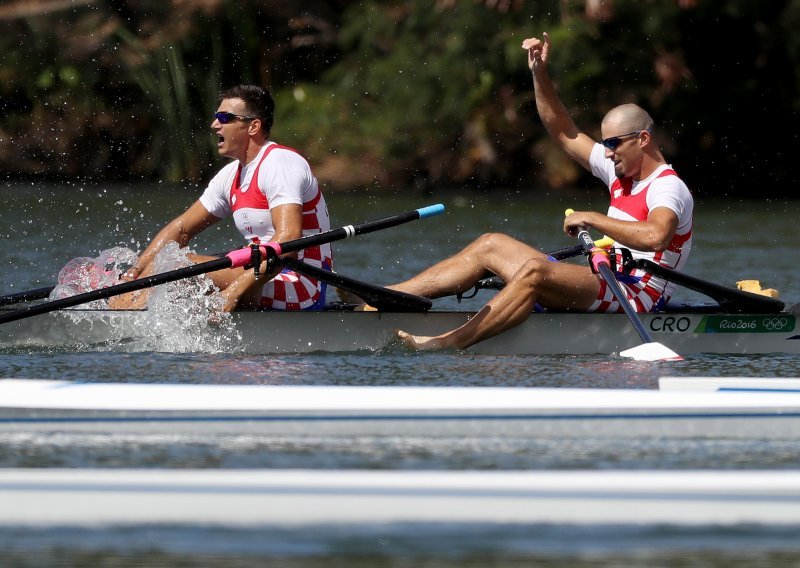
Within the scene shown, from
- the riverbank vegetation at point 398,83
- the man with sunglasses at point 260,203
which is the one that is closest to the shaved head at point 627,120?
the man with sunglasses at point 260,203

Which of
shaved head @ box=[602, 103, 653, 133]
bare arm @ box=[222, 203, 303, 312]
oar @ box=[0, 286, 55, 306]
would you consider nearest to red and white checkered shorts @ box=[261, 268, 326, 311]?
bare arm @ box=[222, 203, 303, 312]

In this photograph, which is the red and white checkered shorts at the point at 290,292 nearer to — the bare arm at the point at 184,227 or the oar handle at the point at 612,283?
the bare arm at the point at 184,227

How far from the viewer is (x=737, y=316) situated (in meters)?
8.52

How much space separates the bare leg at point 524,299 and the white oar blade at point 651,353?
19.0 inches

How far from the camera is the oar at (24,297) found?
8.52 metres

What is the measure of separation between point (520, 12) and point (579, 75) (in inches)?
56.6

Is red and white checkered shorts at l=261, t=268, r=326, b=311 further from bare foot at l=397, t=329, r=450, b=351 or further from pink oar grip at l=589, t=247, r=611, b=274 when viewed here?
pink oar grip at l=589, t=247, r=611, b=274

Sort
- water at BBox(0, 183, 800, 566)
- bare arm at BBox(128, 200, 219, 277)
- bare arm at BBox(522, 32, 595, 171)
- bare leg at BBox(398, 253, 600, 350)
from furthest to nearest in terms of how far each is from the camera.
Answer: bare arm at BBox(522, 32, 595, 171)
bare arm at BBox(128, 200, 219, 277)
bare leg at BBox(398, 253, 600, 350)
water at BBox(0, 183, 800, 566)

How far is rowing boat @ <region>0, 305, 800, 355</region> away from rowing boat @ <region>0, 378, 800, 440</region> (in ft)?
6.59

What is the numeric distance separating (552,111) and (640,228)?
136 cm

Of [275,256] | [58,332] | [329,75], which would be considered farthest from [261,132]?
[329,75]

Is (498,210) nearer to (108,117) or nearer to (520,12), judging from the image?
(520,12)

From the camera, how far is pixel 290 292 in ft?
27.7

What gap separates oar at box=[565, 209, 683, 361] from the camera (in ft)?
26.2
